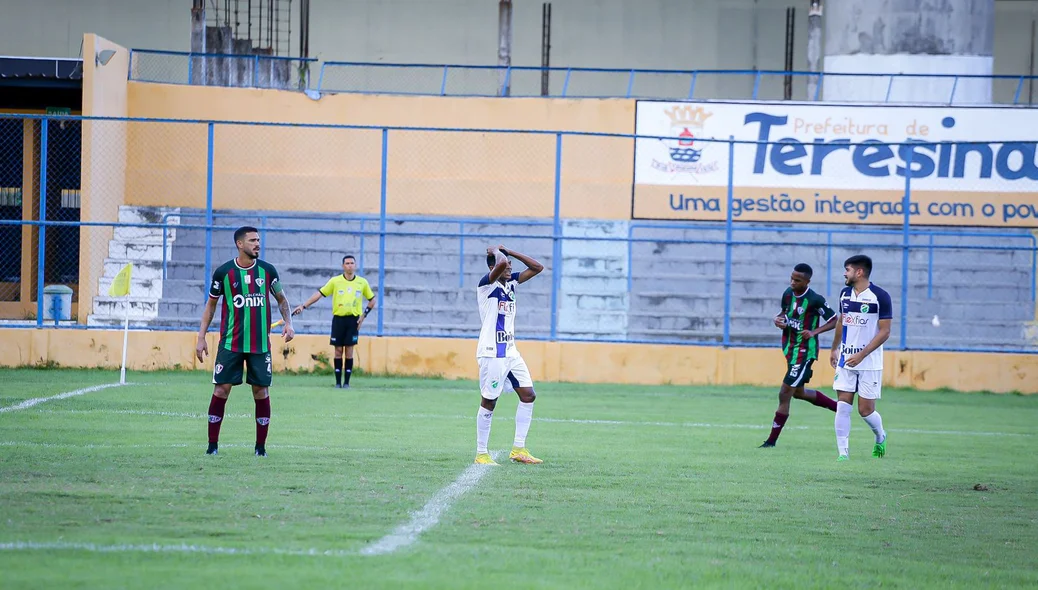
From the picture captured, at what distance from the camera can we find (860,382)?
11984 millimetres

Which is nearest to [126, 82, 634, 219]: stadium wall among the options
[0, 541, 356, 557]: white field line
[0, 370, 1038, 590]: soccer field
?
[0, 370, 1038, 590]: soccer field

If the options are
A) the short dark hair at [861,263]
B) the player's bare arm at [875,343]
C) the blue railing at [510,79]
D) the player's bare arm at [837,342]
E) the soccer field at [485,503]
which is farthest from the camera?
the blue railing at [510,79]

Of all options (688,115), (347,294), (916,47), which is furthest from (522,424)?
(916,47)

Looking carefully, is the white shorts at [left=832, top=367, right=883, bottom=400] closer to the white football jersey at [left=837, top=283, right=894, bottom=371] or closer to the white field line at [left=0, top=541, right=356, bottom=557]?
the white football jersey at [left=837, top=283, right=894, bottom=371]

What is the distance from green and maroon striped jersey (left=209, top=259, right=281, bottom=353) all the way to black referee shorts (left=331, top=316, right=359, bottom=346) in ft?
28.0

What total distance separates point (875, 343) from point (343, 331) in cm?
927

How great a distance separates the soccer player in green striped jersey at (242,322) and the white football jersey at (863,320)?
5168 mm

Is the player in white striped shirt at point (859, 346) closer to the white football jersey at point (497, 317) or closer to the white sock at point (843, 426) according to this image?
the white sock at point (843, 426)

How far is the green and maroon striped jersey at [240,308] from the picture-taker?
1026 centimetres

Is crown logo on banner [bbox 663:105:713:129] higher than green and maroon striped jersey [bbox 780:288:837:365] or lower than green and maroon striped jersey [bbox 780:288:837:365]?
higher

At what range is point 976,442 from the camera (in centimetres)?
1414

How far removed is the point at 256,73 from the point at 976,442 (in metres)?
19.1

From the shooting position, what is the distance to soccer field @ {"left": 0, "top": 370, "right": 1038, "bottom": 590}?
643 centimetres

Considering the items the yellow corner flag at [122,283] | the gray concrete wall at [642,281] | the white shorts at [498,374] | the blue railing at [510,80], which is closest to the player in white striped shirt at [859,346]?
the white shorts at [498,374]
